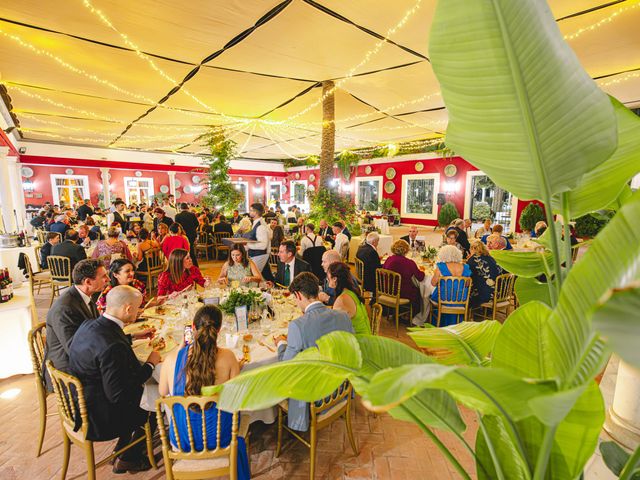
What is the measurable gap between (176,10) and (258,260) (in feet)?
10.4

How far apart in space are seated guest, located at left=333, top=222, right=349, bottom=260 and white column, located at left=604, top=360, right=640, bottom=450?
13.1 feet

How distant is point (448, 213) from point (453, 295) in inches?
347

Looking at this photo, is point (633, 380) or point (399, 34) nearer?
point (633, 380)

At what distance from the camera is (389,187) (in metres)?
15.0

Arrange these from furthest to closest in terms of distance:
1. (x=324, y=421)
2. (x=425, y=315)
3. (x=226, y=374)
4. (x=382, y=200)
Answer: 1. (x=382, y=200)
2. (x=425, y=315)
3. (x=324, y=421)
4. (x=226, y=374)

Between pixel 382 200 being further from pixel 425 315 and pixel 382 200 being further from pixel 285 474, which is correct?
pixel 285 474

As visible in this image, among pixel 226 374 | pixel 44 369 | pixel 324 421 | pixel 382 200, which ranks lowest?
pixel 324 421

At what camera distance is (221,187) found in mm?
9570

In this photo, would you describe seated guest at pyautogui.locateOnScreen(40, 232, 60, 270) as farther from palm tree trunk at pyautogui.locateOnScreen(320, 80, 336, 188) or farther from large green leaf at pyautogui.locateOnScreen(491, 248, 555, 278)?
large green leaf at pyautogui.locateOnScreen(491, 248, 555, 278)

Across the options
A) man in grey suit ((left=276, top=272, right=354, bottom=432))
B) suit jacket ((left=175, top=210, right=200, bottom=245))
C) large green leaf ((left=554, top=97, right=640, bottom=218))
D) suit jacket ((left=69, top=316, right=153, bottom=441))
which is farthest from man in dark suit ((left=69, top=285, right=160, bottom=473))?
suit jacket ((left=175, top=210, right=200, bottom=245))

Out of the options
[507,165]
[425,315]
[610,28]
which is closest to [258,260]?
[425,315]

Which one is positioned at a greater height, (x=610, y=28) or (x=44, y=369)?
(x=610, y=28)

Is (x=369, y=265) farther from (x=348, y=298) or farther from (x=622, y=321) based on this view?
(x=622, y=321)

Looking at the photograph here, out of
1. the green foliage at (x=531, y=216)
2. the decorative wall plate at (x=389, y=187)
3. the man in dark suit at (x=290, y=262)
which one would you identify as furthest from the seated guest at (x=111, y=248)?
the decorative wall plate at (x=389, y=187)
